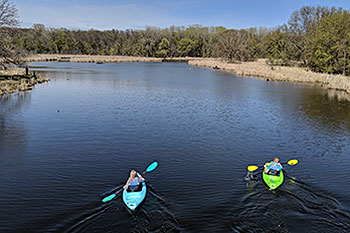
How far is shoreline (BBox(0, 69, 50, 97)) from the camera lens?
114ft

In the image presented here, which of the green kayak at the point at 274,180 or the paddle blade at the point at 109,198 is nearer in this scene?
the paddle blade at the point at 109,198

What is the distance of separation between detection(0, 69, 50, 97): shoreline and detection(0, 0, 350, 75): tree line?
13.8 ft

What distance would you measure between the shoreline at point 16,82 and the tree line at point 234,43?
422cm

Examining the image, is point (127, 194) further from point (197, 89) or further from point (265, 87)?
point (265, 87)

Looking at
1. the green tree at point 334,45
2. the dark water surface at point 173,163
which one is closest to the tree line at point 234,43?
the green tree at point 334,45

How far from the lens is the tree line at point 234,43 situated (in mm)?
49562

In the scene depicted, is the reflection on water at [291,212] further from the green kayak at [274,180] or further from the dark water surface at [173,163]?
the green kayak at [274,180]

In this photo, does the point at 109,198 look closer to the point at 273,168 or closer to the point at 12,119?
the point at 273,168

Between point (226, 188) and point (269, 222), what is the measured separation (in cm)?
270

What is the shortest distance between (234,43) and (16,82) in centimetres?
6739

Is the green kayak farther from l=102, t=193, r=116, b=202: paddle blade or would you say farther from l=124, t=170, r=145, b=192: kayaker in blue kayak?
l=102, t=193, r=116, b=202: paddle blade

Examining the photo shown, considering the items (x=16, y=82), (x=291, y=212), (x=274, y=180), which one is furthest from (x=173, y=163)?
(x=16, y=82)

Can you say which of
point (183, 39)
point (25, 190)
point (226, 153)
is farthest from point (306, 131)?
point (183, 39)

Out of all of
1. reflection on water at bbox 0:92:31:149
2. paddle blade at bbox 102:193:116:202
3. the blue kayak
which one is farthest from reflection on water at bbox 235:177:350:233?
reflection on water at bbox 0:92:31:149
